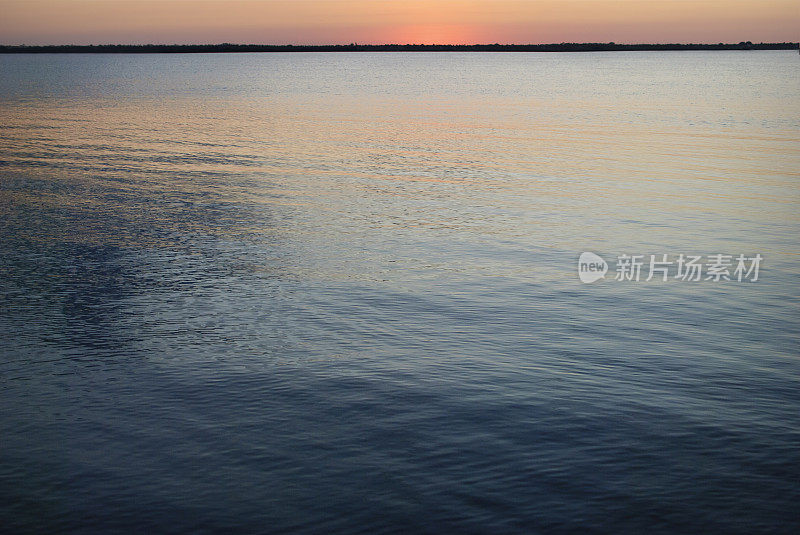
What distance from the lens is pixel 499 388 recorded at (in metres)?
10.6

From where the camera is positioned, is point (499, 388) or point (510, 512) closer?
point (510, 512)

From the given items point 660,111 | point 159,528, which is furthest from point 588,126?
point 159,528

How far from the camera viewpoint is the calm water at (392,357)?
7996mm

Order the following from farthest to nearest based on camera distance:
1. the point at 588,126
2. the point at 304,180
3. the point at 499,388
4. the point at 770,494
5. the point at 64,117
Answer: the point at 64,117, the point at 588,126, the point at 304,180, the point at 499,388, the point at 770,494

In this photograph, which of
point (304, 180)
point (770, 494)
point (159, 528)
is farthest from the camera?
point (304, 180)

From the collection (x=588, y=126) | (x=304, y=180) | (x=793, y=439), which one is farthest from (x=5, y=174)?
(x=588, y=126)

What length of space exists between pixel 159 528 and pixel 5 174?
1003 inches

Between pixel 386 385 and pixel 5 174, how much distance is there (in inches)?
932

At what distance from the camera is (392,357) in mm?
11695

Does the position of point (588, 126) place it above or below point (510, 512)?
above

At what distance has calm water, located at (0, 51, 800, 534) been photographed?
8.00m

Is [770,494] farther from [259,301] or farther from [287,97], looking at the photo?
[287,97]

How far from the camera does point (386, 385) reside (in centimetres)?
1068

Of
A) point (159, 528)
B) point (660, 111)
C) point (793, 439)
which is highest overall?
point (660, 111)
